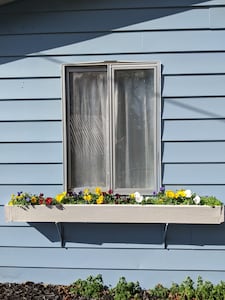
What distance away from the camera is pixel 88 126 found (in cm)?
337

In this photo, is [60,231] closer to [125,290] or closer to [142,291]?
[125,290]

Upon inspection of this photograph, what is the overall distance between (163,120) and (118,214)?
81cm

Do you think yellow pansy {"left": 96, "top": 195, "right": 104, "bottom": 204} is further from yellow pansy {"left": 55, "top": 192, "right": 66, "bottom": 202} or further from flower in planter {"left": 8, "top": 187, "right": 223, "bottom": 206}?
yellow pansy {"left": 55, "top": 192, "right": 66, "bottom": 202}

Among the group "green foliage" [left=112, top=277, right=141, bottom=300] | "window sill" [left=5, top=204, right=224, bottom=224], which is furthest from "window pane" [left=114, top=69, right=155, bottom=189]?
"green foliage" [left=112, top=277, right=141, bottom=300]

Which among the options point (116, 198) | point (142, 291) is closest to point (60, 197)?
point (116, 198)

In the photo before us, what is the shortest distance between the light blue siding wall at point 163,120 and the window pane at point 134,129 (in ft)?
0.39

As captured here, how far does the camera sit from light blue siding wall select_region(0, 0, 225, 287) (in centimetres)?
323

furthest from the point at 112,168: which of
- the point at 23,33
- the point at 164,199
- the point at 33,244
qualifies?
→ the point at 23,33

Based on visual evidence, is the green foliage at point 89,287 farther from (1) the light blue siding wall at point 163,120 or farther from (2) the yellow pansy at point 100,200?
(2) the yellow pansy at point 100,200

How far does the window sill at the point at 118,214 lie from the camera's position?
311 centimetres

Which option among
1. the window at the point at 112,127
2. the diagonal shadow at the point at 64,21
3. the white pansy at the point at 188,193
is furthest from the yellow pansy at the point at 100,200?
the diagonal shadow at the point at 64,21

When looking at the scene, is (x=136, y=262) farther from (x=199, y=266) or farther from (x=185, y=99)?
(x=185, y=99)

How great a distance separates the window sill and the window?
229 millimetres

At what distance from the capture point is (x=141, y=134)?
3.34 meters
